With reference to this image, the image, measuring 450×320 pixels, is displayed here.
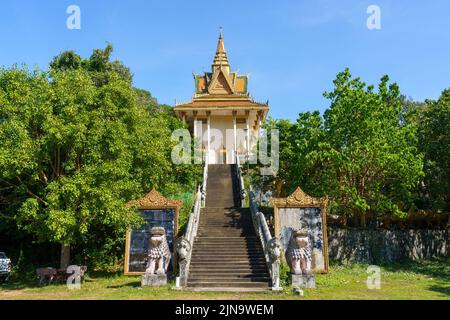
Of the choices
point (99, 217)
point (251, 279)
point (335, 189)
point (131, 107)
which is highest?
point (131, 107)

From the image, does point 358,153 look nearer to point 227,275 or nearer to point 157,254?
point 227,275

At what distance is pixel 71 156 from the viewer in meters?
15.0

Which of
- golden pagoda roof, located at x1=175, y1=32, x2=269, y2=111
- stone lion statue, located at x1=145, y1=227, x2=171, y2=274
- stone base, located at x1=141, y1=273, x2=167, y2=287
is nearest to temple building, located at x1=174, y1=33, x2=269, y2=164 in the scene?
golden pagoda roof, located at x1=175, y1=32, x2=269, y2=111

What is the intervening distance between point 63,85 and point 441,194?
58.3 feet

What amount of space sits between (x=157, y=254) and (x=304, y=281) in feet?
15.2

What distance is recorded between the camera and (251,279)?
13297 mm

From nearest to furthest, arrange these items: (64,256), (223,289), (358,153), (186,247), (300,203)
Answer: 1. (223,289)
2. (186,247)
3. (64,256)
4. (300,203)
5. (358,153)

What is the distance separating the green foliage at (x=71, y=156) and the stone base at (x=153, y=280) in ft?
7.42

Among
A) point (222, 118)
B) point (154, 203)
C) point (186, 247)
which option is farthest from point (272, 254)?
point (222, 118)

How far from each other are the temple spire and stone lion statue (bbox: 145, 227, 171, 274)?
2549cm

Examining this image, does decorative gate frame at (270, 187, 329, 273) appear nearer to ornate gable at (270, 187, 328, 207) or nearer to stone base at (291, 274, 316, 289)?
ornate gable at (270, 187, 328, 207)

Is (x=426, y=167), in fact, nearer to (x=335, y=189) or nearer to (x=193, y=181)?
(x=335, y=189)

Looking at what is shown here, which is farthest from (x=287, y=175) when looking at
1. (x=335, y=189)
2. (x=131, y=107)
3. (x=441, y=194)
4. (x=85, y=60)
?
(x=85, y=60)

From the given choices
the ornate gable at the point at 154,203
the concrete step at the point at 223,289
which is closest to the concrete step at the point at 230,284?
the concrete step at the point at 223,289
